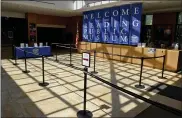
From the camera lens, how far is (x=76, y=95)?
4.01 meters

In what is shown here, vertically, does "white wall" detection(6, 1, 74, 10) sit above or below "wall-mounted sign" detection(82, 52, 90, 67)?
above

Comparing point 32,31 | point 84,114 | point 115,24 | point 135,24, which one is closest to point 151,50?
point 135,24

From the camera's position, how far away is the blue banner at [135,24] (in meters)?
7.92

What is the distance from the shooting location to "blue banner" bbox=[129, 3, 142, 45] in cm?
792

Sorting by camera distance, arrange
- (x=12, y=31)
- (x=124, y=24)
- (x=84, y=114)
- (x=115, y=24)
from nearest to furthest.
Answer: (x=84, y=114) < (x=124, y=24) < (x=115, y=24) < (x=12, y=31)

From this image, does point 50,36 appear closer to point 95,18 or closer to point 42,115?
point 95,18

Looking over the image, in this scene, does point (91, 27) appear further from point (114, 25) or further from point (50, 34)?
point (50, 34)

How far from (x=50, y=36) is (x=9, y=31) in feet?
12.2

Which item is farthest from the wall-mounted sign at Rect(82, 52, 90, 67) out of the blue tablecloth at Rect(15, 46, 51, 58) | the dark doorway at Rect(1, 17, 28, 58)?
the dark doorway at Rect(1, 17, 28, 58)

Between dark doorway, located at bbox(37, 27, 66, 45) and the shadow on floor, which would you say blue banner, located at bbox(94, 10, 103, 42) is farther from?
the shadow on floor

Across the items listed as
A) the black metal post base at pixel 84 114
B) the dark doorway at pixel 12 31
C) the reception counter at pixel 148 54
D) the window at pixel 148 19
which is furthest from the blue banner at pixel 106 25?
the black metal post base at pixel 84 114

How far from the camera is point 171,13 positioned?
10.5 metres

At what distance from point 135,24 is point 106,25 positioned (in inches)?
77.4

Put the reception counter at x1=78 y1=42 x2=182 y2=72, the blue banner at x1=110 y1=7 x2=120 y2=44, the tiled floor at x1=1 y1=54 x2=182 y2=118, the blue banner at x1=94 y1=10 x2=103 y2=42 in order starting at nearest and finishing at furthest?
the tiled floor at x1=1 y1=54 x2=182 y2=118, the reception counter at x1=78 y1=42 x2=182 y2=72, the blue banner at x1=110 y1=7 x2=120 y2=44, the blue banner at x1=94 y1=10 x2=103 y2=42
